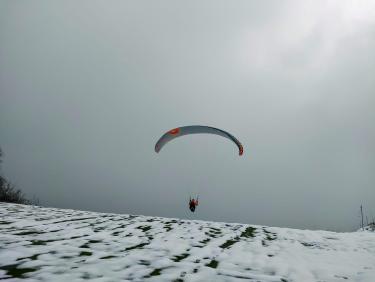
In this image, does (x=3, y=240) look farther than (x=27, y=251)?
Yes

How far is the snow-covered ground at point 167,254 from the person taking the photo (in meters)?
4.94

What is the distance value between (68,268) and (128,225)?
5.48 m

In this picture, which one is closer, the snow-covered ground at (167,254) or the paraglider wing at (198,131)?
the snow-covered ground at (167,254)

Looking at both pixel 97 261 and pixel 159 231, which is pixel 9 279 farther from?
pixel 159 231

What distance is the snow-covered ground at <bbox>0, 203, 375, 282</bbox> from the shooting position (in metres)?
4.94

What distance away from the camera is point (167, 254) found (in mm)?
6441

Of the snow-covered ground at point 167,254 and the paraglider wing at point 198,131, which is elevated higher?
the paraglider wing at point 198,131

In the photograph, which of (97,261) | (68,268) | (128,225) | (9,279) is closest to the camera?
(9,279)

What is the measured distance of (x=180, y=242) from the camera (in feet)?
26.1

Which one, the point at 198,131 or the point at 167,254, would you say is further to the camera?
the point at 198,131

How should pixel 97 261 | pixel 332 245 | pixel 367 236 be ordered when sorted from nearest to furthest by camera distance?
1. pixel 97 261
2. pixel 332 245
3. pixel 367 236

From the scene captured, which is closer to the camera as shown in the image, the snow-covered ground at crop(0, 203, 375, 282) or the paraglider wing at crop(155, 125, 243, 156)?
the snow-covered ground at crop(0, 203, 375, 282)

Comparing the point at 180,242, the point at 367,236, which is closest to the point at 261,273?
the point at 180,242

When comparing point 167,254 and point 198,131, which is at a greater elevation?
point 198,131
